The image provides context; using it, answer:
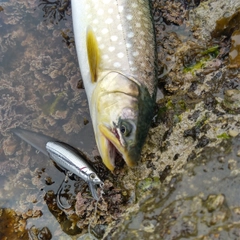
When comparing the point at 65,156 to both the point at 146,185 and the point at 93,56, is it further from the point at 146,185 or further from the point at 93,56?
the point at 93,56

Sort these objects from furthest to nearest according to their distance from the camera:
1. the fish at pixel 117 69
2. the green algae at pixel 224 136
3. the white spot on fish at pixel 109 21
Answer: the white spot on fish at pixel 109 21 → the fish at pixel 117 69 → the green algae at pixel 224 136

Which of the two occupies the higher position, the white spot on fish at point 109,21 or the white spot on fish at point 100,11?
the white spot on fish at point 100,11

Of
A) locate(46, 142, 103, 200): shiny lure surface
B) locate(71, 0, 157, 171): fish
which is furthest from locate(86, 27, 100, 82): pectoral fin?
locate(46, 142, 103, 200): shiny lure surface

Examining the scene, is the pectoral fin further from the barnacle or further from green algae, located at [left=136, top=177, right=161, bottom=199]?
green algae, located at [left=136, top=177, right=161, bottom=199]

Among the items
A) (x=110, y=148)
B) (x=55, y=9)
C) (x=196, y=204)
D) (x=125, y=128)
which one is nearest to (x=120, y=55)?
(x=125, y=128)

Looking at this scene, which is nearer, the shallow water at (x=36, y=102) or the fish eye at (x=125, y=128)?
the fish eye at (x=125, y=128)

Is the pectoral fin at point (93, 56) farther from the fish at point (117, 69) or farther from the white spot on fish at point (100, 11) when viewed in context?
the white spot on fish at point (100, 11)

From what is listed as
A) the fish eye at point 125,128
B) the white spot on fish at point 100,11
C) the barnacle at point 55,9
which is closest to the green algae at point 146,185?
the fish eye at point 125,128
